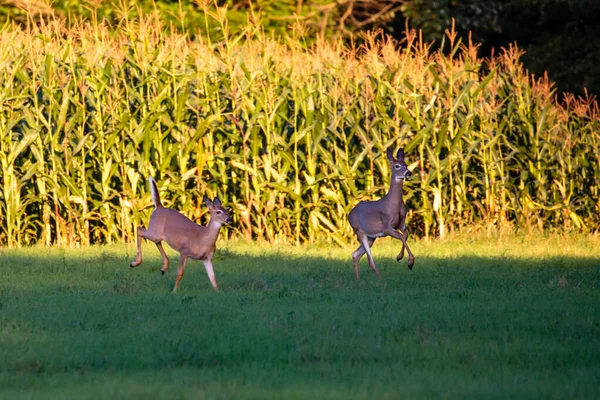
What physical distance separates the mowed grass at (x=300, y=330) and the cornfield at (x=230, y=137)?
2829mm

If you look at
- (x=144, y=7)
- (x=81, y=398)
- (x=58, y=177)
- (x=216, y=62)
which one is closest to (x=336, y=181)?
(x=216, y=62)

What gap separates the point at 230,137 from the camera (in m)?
16.0

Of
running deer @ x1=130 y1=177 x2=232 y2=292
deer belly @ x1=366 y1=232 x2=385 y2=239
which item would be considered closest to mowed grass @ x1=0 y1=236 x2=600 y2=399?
running deer @ x1=130 y1=177 x2=232 y2=292

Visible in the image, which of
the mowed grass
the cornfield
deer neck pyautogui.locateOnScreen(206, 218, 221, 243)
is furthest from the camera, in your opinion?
the cornfield

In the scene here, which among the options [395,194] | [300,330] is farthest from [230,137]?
[300,330]

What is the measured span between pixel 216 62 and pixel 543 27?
1511cm

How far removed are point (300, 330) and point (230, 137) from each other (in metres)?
7.99

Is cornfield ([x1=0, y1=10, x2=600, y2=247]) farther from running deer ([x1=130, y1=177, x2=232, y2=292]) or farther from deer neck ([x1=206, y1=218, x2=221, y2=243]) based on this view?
deer neck ([x1=206, y1=218, x2=221, y2=243])

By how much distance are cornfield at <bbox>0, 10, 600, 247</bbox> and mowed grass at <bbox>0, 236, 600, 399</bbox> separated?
2.83 m

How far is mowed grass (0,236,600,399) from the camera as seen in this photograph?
666cm

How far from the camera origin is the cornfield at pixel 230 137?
15.6 m

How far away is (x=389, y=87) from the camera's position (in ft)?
54.1

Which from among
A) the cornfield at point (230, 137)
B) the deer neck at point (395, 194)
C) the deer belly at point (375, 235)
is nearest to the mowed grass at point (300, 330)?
the deer belly at point (375, 235)

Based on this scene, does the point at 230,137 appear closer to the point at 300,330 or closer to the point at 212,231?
the point at 212,231
